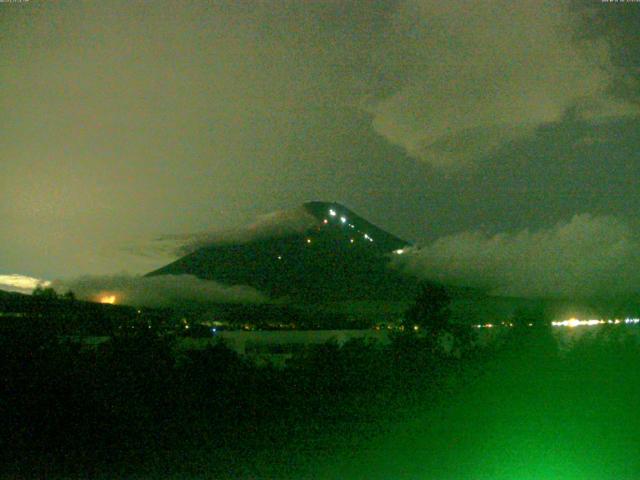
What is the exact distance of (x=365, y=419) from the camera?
36.1ft

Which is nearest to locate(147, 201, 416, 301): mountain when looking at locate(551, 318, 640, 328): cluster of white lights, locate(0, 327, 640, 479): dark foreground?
locate(551, 318, 640, 328): cluster of white lights

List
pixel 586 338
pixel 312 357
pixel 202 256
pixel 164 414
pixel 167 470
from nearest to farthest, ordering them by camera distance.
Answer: pixel 167 470 → pixel 164 414 → pixel 312 357 → pixel 586 338 → pixel 202 256

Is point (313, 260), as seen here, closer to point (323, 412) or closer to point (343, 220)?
point (343, 220)

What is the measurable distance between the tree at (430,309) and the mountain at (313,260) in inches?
126

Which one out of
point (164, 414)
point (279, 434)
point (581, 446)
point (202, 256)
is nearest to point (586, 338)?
point (581, 446)

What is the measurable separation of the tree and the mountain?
321 centimetres

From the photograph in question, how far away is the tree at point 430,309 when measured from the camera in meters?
18.8

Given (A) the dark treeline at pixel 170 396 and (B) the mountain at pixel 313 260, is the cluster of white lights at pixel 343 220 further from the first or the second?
(A) the dark treeline at pixel 170 396

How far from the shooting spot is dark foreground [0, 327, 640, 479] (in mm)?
8781

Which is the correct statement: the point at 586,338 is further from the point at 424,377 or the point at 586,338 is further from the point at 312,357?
the point at 312,357

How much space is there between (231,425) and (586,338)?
7493 millimetres

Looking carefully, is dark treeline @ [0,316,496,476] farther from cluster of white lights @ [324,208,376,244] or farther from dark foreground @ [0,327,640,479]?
cluster of white lights @ [324,208,376,244]

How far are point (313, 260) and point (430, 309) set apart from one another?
7.26 m

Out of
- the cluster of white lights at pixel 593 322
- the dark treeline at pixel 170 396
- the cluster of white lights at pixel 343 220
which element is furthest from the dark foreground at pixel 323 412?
the cluster of white lights at pixel 343 220
